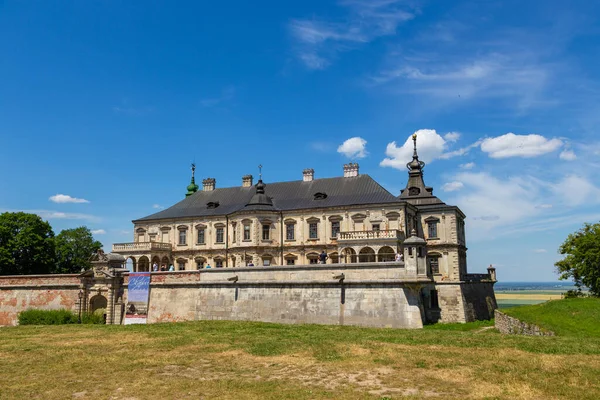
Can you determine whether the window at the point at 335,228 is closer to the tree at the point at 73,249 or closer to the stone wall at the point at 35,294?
the stone wall at the point at 35,294

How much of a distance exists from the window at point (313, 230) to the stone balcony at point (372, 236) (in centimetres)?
464

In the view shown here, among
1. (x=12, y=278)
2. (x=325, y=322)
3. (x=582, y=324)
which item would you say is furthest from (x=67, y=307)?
(x=582, y=324)

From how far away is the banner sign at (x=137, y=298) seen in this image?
34.2 metres

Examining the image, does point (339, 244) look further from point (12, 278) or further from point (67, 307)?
point (12, 278)

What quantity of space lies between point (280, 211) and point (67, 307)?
1819 cm

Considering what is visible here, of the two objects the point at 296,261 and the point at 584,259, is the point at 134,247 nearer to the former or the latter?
the point at 296,261

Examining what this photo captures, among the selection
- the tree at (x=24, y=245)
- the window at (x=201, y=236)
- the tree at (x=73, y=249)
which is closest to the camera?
the window at (x=201, y=236)

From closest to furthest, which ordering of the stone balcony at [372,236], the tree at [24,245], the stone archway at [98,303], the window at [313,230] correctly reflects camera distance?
the stone archway at [98,303] < the stone balcony at [372,236] < the window at [313,230] < the tree at [24,245]

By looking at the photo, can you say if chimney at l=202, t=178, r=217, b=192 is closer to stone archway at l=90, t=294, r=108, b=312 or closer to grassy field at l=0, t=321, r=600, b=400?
stone archway at l=90, t=294, r=108, b=312

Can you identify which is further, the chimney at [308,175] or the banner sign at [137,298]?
the chimney at [308,175]

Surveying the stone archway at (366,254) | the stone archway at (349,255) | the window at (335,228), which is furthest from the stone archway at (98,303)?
the stone archway at (366,254)

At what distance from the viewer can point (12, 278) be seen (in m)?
37.1

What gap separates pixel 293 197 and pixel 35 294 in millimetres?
22020

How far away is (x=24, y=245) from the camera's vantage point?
48.3m
